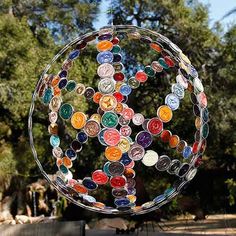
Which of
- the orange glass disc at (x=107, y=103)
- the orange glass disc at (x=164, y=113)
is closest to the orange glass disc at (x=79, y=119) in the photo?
the orange glass disc at (x=107, y=103)

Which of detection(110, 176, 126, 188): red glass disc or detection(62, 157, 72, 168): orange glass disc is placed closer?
detection(110, 176, 126, 188): red glass disc

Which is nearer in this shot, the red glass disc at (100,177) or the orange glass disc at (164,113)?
the red glass disc at (100,177)

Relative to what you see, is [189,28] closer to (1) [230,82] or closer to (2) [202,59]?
(2) [202,59]

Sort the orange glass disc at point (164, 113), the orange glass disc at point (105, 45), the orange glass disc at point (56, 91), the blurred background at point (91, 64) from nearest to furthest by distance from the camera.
A: the orange glass disc at point (164, 113)
the orange glass disc at point (105, 45)
the orange glass disc at point (56, 91)
the blurred background at point (91, 64)

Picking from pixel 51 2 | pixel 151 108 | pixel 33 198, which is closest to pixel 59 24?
pixel 51 2

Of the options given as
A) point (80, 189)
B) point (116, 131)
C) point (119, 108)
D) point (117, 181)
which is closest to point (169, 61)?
point (119, 108)

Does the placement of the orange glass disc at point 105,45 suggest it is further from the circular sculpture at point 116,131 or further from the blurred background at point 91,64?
the blurred background at point 91,64

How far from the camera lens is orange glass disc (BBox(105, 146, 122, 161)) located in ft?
16.1

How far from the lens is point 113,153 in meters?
4.92

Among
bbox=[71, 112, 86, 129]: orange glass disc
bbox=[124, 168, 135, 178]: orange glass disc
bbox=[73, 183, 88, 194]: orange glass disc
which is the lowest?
bbox=[73, 183, 88, 194]: orange glass disc

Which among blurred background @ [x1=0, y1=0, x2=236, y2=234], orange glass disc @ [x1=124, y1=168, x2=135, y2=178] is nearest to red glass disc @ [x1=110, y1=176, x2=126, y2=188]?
orange glass disc @ [x1=124, y1=168, x2=135, y2=178]

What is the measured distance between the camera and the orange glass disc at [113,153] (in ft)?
16.1

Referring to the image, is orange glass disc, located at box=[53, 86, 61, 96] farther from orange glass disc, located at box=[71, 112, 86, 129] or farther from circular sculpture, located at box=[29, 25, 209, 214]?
orange glass disc, located at box=[71, 112, 86, 129]

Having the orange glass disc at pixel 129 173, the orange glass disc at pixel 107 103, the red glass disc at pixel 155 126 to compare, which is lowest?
the orange glass disc at pixel 129 173
